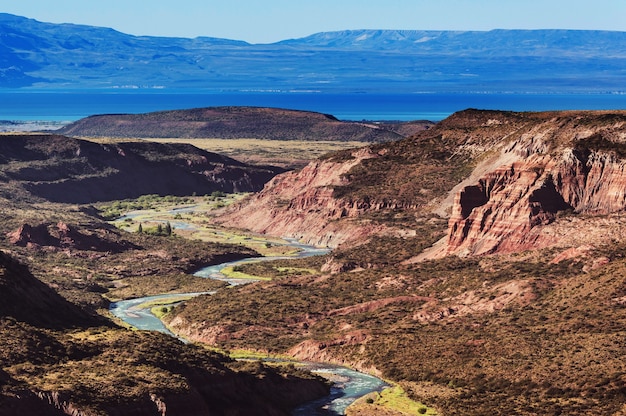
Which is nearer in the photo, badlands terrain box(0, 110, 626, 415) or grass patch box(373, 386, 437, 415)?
badlands terrain box(0, 110, 626, 415)

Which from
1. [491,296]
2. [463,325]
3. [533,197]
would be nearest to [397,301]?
[491,296]

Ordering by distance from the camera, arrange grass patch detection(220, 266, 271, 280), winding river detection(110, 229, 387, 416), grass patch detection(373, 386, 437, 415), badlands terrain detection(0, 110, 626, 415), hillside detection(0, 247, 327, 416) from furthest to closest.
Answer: grass patch detection(220, 266, 271, 280), winding river detection(110, 229, 387, 416), grass patch detection(373, 386, 437, 415), badlands terrain detection(0, 110, 626, 415), hillside detection(0, 247, 327, 416)

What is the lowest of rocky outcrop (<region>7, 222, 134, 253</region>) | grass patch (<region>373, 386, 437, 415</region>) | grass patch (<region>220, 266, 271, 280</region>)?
grass patch (<region>220, 266, 271, 280</region>)

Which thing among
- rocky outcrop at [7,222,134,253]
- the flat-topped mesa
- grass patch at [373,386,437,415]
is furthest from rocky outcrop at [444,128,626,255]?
rocky outcrop at [7,222,134,253]

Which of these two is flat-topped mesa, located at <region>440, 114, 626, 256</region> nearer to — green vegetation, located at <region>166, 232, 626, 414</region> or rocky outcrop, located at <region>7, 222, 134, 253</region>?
green vegetation, located at <region>166, 232, 626, 414</region>

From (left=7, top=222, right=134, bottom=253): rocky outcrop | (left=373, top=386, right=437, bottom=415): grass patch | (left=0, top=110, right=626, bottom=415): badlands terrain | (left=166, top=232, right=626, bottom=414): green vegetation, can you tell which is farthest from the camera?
(left=7, top=222, right=134, bottom=253): rocky outcrop

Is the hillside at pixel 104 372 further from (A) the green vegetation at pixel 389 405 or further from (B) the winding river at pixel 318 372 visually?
(A) the green vegetation at pixel 389 405

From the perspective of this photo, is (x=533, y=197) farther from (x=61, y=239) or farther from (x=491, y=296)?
(x=61, y=239)
